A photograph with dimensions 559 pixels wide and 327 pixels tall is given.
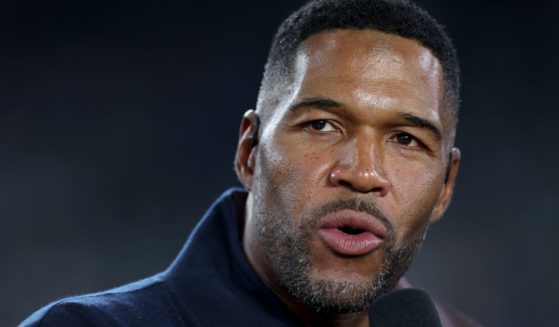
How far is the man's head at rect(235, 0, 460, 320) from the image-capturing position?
185 cm

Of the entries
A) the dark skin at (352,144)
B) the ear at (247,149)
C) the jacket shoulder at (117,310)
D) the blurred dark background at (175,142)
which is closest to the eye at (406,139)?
the dark skin at (352,144)

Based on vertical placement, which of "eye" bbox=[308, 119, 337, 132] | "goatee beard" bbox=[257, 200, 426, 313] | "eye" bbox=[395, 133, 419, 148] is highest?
"eye" bbox=[308, 119, 337, 132]

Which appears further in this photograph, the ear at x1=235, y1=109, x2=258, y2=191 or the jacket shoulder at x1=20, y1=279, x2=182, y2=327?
the ear at x1=235, y1=109, x2=258, y2=191

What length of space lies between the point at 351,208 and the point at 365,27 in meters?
0.47

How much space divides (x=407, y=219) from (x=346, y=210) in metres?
0.19

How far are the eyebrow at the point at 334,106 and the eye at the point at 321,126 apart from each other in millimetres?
33

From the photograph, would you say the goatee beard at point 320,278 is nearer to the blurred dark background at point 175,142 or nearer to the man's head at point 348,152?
the man's head at point 348,152

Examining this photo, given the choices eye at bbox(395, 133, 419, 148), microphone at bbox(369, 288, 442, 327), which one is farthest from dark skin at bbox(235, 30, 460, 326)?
microphone at bbox(369, 288, 442, 327)

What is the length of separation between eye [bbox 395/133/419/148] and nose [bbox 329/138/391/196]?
3.5 inches

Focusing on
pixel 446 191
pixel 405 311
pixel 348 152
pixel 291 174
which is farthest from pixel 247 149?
pixel 405 311

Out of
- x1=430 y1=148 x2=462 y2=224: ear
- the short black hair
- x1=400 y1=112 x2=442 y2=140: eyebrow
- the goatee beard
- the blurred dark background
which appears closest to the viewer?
the goatee beard

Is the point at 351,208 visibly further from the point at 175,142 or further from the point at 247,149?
the point at 175,142

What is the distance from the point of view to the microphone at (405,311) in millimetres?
1282

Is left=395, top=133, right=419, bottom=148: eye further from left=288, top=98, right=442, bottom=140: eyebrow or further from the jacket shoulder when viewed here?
the jacket shoulder
